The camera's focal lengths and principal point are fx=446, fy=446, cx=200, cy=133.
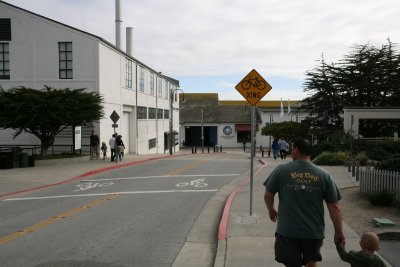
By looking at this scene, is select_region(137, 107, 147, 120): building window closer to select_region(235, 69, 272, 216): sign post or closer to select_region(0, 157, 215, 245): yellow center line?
select_region(0, 157, 215, 245): yellow center line

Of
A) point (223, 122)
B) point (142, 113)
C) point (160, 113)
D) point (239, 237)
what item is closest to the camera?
point (239, 237)

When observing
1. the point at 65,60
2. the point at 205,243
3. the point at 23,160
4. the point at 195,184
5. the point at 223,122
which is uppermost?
the point at 65,60

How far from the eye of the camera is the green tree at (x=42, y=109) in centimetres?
2317

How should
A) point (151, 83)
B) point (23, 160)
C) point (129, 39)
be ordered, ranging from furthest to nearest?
point (129, 39), point (151, 83), point (23, 160)

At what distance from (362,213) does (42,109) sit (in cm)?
1806

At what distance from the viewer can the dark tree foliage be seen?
135ft

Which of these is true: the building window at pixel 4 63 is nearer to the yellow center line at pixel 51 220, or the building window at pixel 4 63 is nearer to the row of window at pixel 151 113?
the row of window at pixel 151 113

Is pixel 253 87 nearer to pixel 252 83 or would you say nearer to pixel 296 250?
pixel 252 83

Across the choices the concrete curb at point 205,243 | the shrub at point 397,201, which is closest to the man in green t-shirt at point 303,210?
the concrete curb at point 205,243

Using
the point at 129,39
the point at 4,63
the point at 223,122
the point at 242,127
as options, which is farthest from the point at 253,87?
the point at 223,122

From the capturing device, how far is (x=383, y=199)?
1106cm

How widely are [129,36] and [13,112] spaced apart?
32.2m

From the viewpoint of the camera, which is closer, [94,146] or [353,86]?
[94,146]

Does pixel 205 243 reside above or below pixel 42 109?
below
